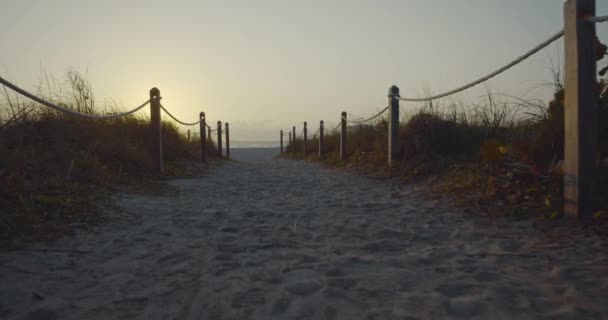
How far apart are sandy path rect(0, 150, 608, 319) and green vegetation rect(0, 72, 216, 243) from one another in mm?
284

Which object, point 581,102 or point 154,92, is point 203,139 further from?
point 581,102

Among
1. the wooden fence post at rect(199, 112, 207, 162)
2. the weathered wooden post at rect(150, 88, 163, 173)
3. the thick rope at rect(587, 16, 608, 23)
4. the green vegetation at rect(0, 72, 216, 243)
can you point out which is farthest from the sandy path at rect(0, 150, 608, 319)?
the wooden fence post at rect(199, 112, 207, 162)

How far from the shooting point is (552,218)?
8.29ft

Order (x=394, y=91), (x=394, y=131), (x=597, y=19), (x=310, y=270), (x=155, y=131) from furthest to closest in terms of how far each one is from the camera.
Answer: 1. (x=394, y=91)
2. (x=394, y=131)
3. (x=155, y=131)
4. (x=597, y=19)
5. (x=310, y=270)

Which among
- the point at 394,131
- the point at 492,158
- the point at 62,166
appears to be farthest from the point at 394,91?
the point at 62,166

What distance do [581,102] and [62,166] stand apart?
4.21 meters

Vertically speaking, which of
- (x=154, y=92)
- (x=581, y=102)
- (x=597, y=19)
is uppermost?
(x=154, y=92)

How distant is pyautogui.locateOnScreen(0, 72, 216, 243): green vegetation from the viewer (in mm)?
2433

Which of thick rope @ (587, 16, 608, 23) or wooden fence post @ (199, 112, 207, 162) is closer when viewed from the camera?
thick rope @ (587, 16, 608, 23)

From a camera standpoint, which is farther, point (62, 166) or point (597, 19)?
point (62, 166)

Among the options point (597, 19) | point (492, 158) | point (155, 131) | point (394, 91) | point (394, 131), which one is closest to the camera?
point (597, 19)

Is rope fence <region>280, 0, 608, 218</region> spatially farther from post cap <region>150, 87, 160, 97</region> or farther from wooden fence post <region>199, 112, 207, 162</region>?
wooden fence post <region>199, 112, 207, 162</region>

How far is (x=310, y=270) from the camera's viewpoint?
182cm

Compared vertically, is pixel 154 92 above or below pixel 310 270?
above
